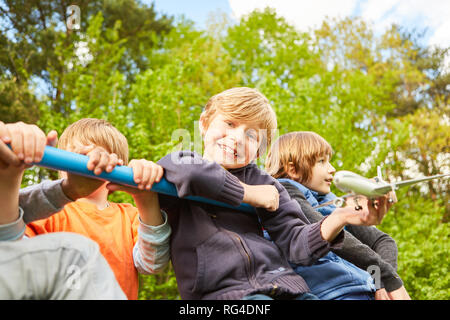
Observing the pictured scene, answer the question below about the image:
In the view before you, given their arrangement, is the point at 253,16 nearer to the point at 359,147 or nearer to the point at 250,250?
the point at 359,147

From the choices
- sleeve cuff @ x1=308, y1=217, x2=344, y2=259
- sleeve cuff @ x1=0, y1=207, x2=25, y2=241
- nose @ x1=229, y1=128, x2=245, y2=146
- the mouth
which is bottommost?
sleeve cuff @ x1=0, y1=207, x2=25, y2=241

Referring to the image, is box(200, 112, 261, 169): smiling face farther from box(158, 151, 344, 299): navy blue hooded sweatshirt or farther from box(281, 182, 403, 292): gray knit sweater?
box(281, 182, 403, 292): gray knit sweater

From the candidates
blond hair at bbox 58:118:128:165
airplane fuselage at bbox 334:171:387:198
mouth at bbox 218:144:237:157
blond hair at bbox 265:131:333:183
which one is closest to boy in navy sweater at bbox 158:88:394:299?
mouth at bbox 218:144:237:157

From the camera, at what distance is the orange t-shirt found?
6.72ft

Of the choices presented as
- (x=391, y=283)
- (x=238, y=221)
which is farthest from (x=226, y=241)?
(x=391, y=283)

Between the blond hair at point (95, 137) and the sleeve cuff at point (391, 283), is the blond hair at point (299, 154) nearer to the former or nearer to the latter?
the sleeve cuff at point (391, 283)

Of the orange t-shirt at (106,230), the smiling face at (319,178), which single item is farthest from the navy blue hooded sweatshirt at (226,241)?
the smiling face at (319,178)

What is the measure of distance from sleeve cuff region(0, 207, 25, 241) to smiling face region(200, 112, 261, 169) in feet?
2.91

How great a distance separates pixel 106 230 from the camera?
2.13 metres

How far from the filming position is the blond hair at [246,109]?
82.4 inches

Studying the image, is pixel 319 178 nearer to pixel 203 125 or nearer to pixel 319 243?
pixel 203 125
